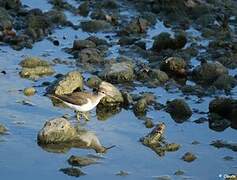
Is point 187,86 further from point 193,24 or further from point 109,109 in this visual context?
point 193,24

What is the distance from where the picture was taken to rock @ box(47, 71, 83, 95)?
17.4 metres

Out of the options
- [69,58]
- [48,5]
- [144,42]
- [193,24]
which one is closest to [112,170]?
[69,58]

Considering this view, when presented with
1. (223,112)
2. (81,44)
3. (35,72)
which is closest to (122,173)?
(223,112)

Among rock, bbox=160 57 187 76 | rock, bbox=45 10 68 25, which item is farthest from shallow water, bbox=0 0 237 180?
rock, bbox=45 10 68 25

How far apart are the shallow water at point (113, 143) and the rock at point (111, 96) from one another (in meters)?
0.34

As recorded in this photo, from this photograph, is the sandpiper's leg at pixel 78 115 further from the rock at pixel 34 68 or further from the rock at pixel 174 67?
the rock at pixel 174 67

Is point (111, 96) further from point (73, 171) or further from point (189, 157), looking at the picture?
point (73, 171)

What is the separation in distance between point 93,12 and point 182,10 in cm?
324

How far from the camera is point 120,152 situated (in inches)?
580

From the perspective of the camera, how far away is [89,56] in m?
20.7

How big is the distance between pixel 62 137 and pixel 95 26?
9853 mm

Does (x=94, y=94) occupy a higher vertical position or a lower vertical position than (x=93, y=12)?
higher

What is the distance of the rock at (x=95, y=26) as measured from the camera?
2403 centimetres

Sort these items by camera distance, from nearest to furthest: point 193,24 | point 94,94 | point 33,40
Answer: point 94,94
point 33,40
point 193,24
